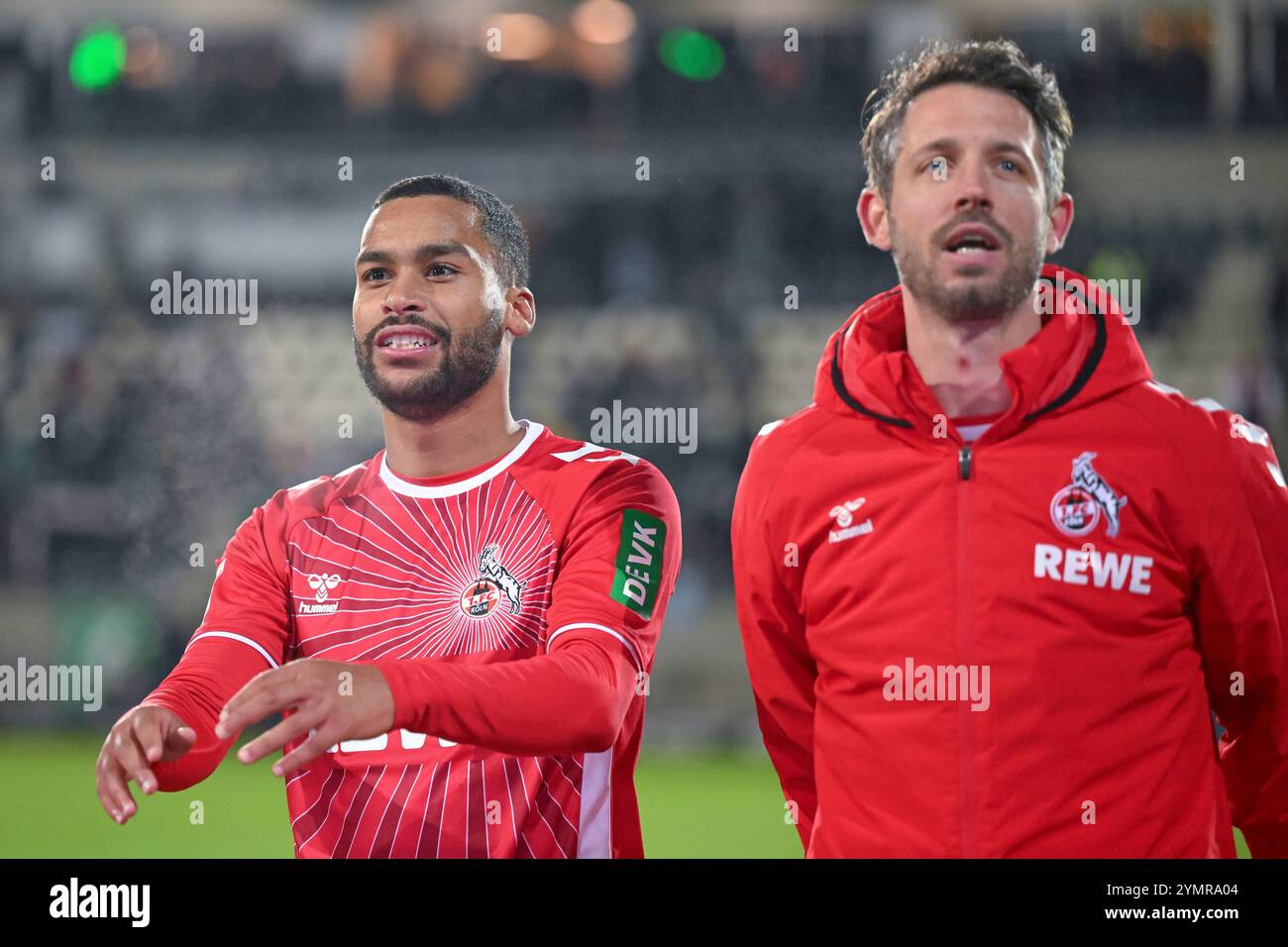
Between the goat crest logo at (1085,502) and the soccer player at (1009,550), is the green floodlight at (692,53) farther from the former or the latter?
the goat crest logo at (1085,502)

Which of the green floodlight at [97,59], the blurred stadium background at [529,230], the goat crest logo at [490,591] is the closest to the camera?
the goat crest logo at [490,591]

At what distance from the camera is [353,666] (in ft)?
7.23

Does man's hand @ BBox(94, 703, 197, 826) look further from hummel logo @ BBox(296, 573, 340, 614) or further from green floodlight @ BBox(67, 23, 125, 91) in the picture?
green floodlight @ BBox(67, 23, 125, 91)

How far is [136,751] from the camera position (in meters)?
2.27

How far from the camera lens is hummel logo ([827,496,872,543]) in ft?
8.05

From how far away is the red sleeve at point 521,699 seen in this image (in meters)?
2.26

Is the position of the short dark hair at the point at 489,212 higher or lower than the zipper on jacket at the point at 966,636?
higher

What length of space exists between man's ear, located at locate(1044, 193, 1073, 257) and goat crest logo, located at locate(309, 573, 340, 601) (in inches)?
54.0

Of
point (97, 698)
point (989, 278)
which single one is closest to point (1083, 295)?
point (989, 278)

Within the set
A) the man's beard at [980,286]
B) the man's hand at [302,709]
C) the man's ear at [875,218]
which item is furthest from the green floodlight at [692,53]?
the man's hand at [302,709]

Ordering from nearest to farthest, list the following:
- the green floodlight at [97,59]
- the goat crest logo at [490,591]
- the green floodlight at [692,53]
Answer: the goat crest logo at [490,591] < the green floodlight at [97,59] < the green floodlight at [692,53]

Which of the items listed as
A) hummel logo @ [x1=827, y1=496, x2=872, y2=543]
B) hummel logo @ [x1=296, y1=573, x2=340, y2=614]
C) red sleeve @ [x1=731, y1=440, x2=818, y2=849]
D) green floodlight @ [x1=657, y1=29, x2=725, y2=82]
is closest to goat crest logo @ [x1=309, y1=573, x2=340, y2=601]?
hummel logo @ [x1=296, y1=573, x2=340, y2=614]
